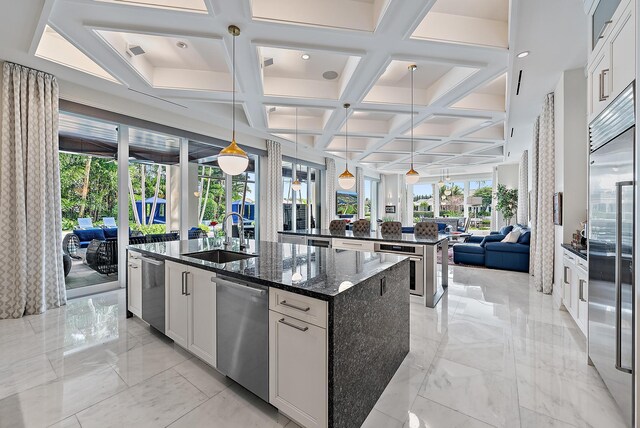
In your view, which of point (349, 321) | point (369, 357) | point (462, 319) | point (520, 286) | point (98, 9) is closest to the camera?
point (349, 321)

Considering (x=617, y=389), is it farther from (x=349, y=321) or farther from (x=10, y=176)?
(x=10, y=176)

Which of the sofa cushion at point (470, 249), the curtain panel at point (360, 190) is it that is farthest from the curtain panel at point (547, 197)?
the curtain panel at point (360, 190)

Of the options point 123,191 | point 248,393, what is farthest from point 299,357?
point 123,191

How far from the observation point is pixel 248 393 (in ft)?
6.31

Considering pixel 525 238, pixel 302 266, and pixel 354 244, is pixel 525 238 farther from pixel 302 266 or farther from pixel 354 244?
pixel 302 266

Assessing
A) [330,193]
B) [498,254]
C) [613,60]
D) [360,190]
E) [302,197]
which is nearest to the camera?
[613,60]

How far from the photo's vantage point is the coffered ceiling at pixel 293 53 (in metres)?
2.46

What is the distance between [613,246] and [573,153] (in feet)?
7.86

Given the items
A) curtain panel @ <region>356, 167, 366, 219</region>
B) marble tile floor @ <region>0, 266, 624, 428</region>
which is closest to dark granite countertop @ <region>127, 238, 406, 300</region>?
marble tile floor @ <region>0, 266, 624, 428</region>

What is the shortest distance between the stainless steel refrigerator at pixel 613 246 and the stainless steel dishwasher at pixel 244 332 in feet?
6.74

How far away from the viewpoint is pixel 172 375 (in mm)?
2129

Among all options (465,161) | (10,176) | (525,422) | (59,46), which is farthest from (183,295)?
(465,161)

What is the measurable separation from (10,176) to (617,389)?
5.84 metres

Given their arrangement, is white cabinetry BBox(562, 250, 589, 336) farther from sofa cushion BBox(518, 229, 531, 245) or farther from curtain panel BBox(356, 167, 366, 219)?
curtain panel BBox(356, 167, 366, 219)
